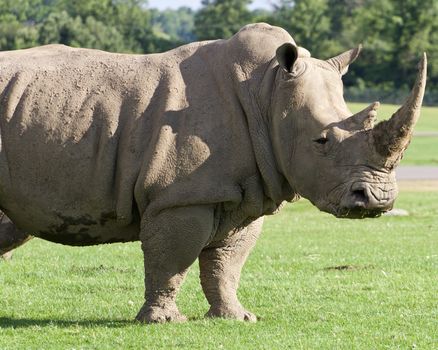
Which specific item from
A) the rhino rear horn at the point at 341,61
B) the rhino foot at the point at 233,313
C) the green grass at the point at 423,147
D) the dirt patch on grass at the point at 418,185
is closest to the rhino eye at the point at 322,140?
the rhino rear horn at the point at 341,61

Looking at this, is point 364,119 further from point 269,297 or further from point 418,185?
point 418,185

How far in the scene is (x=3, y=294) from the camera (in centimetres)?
1214

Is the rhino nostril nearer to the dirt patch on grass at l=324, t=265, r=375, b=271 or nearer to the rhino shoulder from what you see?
the rhino shoulder

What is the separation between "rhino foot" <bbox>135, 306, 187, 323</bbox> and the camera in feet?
33.1

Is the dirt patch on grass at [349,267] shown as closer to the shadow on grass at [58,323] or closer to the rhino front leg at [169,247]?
the shadow on grass at [58,323]

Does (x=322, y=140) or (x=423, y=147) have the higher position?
(x=322, y=140)

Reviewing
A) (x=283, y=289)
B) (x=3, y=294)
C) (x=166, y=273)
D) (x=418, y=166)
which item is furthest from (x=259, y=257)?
(x=418, y=166)

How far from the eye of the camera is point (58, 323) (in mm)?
10445

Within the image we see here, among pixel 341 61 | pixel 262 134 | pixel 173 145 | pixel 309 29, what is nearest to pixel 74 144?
pixel 173 145

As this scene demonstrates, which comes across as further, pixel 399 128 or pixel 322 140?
pixel 322 140

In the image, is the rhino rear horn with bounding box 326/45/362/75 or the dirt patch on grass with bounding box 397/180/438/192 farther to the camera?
the dirt patch on grass with bounding box 397/180/438/192

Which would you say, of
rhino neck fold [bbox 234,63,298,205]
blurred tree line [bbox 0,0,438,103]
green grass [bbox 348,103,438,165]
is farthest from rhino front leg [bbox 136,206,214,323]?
blurred tree line [bbox 0,0,438,103]

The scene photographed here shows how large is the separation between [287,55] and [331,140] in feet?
2.49

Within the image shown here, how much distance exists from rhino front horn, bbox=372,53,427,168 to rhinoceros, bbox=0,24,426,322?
18cm
